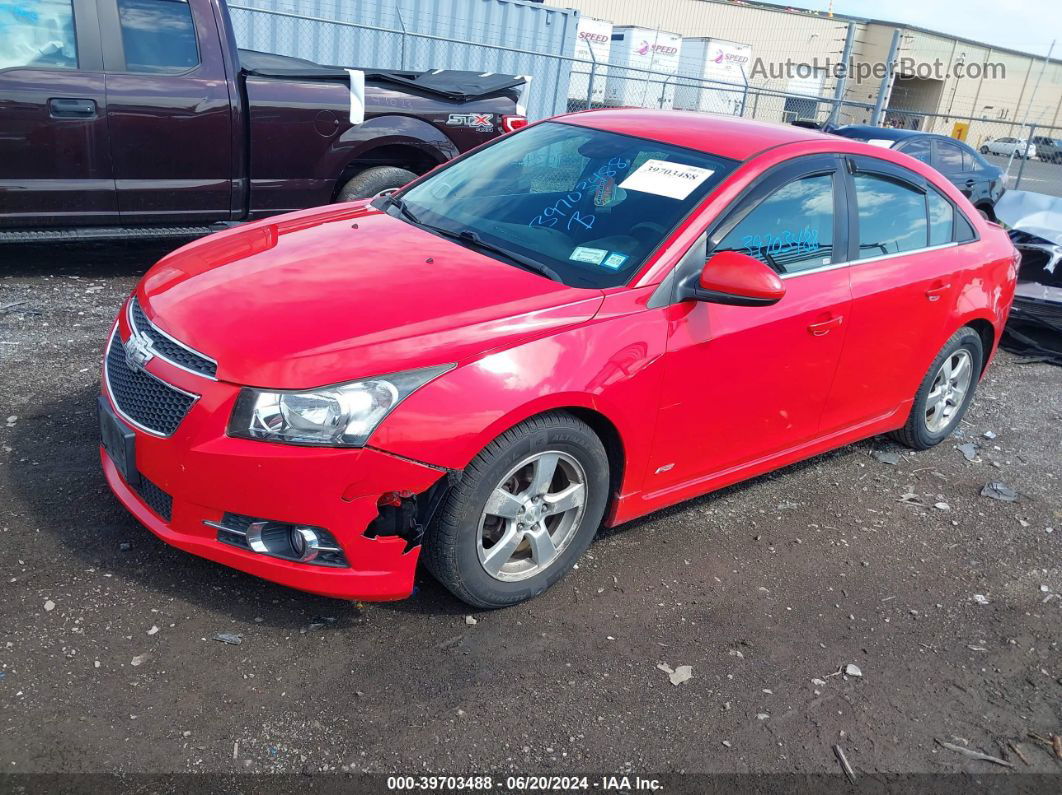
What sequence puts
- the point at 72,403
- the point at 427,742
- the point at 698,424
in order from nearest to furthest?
the point at 427,742, the point at 698,424, the point at 72,403

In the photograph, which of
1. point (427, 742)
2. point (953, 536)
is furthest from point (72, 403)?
point (953, 536)

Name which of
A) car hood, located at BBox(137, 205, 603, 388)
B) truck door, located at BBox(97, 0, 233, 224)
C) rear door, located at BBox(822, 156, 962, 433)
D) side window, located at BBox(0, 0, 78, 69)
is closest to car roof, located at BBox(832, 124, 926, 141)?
rear door, located at BBox(822, 156, 962, 433)

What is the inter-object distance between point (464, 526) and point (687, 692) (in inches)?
37.5

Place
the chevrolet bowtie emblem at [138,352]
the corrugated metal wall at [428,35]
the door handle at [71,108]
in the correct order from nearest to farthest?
the chevrolet bowtie emblem at [138,352] → the door handle at [71,108] → the corrugated metal wall at [428,35]

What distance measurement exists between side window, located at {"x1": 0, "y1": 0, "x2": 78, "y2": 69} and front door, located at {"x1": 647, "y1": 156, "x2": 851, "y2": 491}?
190 inches

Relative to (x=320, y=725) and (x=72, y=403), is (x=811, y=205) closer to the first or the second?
(x=320, y=725)

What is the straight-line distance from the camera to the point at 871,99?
37750 millimetres

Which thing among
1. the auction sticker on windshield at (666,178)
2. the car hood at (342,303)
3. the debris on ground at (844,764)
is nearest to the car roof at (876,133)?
the auction sticker on windshield at (666,178)

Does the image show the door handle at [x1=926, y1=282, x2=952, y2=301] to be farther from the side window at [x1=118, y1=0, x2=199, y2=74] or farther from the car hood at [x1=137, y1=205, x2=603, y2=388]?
the side window at [x1=118, y1=0, x2=199, y2=74]

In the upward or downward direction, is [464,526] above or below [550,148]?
below

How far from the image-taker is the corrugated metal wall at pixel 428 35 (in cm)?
1316

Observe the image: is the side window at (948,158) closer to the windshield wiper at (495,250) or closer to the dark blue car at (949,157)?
the dark blue car at (949,157)

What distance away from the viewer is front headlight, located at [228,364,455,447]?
9.39 feet

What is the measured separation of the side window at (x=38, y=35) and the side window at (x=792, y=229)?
15.8 feet
